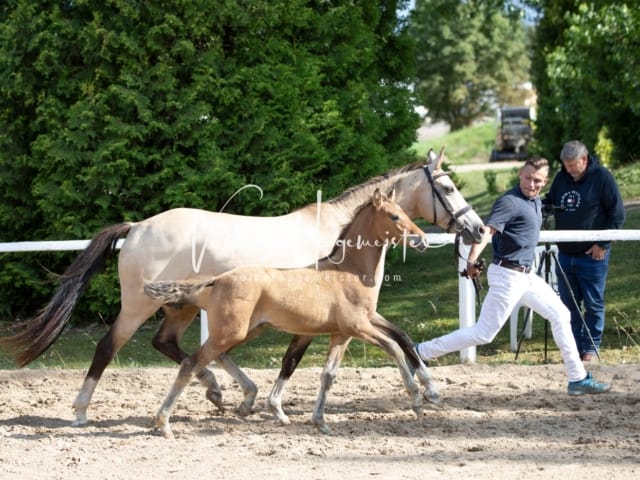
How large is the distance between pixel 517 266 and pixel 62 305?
335 centimetres

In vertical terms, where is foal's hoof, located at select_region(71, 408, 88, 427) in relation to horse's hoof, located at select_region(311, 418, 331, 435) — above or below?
below

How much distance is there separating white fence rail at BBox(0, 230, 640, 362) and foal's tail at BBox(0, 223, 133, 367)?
44.3 inches

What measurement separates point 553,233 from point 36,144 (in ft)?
18.7

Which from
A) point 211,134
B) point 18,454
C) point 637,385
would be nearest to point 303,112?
point 211,134

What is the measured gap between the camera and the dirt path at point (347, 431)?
5039 mm

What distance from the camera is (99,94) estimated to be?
971 centimetres

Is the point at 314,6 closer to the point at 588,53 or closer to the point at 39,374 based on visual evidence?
the point at 39,374

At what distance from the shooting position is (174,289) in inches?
232

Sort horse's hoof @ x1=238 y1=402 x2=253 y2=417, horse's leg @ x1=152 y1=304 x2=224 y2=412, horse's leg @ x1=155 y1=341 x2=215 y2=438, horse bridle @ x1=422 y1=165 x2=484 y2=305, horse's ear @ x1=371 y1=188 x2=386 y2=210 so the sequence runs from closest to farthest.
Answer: horse's leg @ x1=155 y1=341 x2=215 y2=438 < horse's ear @ x1=371 y1=188 x2=386 y2=210 < horse's hoof @ x1=238 y1=402 x2=253 y2=417 < horse bridle @ x1=422 y1=165 x2=484 y2=305 < horse's leg @ x1=152 y1=304 x2=224 y2=412

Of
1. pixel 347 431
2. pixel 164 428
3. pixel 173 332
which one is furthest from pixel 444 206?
pixel 164 428

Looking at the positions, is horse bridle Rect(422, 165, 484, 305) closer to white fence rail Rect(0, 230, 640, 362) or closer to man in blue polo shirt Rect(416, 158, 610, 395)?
man in blue polo shirt Rect(416, 158, 610, 395)

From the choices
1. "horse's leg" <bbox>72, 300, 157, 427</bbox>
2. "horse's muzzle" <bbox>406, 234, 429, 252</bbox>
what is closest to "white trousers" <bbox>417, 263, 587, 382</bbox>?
"horse's muzzle" <bbox>406, 234, 429, 252</bbox>

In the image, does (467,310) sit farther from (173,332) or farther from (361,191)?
(173,332)

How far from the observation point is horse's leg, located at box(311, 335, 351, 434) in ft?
19.5
